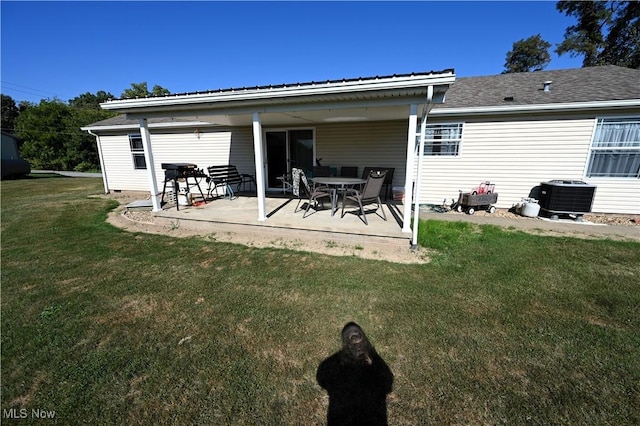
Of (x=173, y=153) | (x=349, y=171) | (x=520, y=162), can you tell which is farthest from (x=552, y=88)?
(x=173, y=153)

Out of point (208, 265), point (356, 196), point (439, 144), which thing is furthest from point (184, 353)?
point (439, 144)

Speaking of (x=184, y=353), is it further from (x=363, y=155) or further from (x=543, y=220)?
(x=543, y=220)

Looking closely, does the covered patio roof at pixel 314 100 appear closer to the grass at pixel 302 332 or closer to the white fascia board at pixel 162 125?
the grass at pixel 302 332

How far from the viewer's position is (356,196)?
496 centimetres

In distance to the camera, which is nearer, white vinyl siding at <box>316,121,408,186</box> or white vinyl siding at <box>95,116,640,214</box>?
white vinyl siding at <box>95,116,640,214</box>

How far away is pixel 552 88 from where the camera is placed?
22.2 ft

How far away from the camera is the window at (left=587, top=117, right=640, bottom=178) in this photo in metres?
5.71

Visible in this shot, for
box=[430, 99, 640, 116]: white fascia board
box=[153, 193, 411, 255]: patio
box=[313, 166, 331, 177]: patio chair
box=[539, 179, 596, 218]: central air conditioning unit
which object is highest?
box=[430, 99, 640, 116]: white fascia board

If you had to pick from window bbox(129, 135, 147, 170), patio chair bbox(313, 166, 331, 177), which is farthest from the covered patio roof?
window bbox(129, 135, 147, 170)

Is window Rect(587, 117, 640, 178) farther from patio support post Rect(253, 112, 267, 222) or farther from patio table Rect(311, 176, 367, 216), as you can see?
patio support post Rect(253, 112, 267, 222)

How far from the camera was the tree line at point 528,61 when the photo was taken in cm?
1547

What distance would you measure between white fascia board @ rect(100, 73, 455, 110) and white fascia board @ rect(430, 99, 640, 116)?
11.6 feet

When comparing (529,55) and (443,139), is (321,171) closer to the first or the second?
(443,139)

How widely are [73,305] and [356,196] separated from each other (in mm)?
4205
